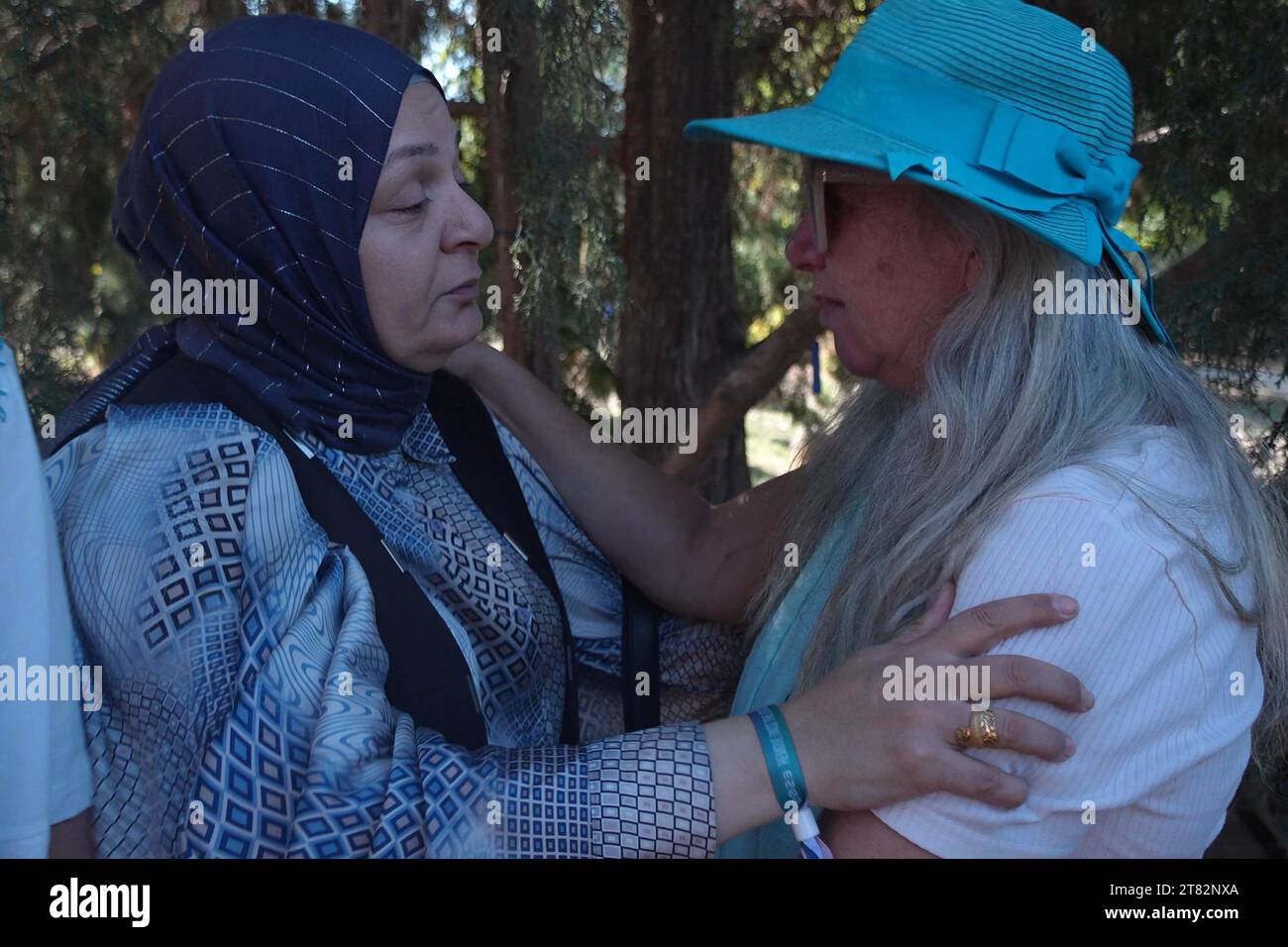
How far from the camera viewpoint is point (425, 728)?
64.6 inches

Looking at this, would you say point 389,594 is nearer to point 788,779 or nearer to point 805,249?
point 788,779

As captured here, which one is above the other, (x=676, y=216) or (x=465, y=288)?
(x=676, y=216)

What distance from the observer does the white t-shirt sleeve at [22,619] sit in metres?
1.33

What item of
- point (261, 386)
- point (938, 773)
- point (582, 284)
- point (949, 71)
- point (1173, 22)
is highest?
point (1173, 22)

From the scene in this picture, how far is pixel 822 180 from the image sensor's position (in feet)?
5.80

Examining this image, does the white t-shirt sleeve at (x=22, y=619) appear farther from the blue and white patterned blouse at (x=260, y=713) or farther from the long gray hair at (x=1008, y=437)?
the long gray hair at (x=1008, y=437)

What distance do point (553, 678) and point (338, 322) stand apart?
0.74 meters

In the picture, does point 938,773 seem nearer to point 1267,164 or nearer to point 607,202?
point 1267,164

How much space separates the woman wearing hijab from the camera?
1460 mm

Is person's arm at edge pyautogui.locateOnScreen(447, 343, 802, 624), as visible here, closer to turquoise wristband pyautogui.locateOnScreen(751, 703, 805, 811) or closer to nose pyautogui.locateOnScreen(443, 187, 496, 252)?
nose pyautogui.locateOnScreen(443, 187, 496, 252)

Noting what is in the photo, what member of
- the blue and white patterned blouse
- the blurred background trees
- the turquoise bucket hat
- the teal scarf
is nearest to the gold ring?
the blue and white patterned blouse

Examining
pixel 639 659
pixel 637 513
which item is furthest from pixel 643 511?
pixel 639 659

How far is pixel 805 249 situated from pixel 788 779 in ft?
2.68

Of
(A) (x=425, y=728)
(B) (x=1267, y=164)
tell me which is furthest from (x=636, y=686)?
(B) (x=1267, y=164)
